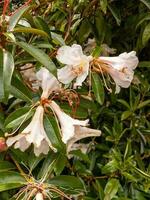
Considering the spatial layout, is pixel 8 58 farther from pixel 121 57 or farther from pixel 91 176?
pixel 91 176

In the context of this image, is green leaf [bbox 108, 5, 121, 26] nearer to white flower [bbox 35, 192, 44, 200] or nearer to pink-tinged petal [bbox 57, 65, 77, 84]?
pink-tinged petal [bbox 57, 65, 77, 84]

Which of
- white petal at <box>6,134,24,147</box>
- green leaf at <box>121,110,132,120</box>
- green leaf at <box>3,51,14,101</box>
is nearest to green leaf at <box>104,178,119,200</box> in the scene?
green leaf at <box>121,110,132,120</box>

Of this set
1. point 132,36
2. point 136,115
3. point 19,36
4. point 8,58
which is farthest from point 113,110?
point 8,58

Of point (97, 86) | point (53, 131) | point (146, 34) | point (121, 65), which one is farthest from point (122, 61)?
point (146, 34)

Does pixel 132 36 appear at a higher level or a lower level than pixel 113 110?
higher

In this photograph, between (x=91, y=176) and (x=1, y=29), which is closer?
(x=1, y=29)

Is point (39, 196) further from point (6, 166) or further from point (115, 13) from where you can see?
point (115, 13)
